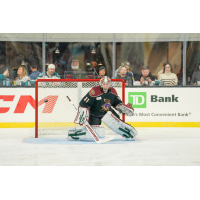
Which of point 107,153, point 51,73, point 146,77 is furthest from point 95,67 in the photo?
point 107,153

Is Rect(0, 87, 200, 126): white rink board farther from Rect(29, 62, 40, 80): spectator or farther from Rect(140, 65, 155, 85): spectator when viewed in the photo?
Rect(29, 62, 40, 80): spectator

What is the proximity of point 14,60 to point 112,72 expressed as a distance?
218 cm

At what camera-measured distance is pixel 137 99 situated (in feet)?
20.9

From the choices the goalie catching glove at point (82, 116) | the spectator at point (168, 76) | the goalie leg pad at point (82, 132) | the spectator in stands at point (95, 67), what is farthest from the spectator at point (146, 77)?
the goalie catching glove at point (82, 116)

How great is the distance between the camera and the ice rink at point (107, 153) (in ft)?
10.5

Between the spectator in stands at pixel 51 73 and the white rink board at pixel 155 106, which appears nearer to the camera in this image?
the white rink board at pixel 155 106

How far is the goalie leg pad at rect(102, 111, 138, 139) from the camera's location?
14.8 feet

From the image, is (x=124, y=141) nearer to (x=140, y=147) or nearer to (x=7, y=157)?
(x=140, y=147)

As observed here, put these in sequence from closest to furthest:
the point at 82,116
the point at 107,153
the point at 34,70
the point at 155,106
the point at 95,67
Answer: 1. the point at 107,153
2. the point at 82,116
3. the point at 155,106
4. the point at 34,70
5. the point at 95,67

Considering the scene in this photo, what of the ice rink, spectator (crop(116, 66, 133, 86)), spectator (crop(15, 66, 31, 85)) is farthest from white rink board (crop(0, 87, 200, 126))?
the ice rink

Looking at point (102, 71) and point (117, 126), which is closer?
point (117, 126)

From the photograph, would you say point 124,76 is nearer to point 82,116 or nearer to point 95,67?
point 95,67

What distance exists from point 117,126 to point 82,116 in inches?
22.6

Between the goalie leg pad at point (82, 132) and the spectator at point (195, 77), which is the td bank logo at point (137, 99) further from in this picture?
the goalie leg pad at point (82, 132)
